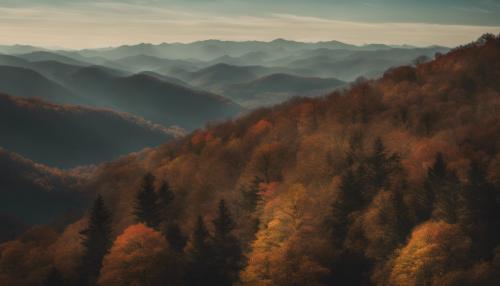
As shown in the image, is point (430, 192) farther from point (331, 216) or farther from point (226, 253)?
point (226, 253)

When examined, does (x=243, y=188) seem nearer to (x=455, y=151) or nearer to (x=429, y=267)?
(x=455, y=151)

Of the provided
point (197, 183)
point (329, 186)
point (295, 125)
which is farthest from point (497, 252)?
point (295, 125)

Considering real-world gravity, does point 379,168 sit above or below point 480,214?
above

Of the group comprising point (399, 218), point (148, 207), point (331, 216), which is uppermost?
point (399, 218)

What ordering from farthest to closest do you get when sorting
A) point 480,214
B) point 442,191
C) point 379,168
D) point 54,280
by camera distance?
point 379,168 < point 54,280 < point 442,191 < point 480,214

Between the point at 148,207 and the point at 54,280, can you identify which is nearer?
the point at 54,280

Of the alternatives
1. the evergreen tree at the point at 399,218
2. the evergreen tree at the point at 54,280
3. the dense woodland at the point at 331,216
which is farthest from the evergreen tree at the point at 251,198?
the evergreen tree at the point at 54,280

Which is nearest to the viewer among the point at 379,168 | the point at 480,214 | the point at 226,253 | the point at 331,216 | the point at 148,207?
the point at 480,214

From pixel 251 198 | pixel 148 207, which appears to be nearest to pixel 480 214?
pixel 251 198
